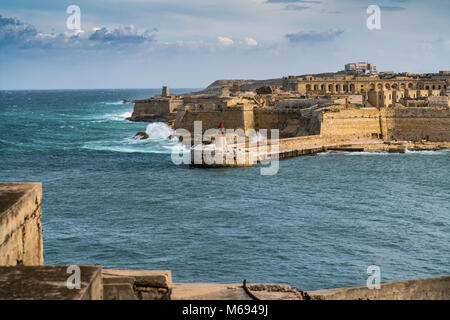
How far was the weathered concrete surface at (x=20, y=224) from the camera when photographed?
6543 millimetres

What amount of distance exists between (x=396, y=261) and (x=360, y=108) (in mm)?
26591

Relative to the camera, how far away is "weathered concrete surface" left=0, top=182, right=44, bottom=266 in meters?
6.54

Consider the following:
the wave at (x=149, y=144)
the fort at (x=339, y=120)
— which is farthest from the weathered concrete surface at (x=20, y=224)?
the wave at (x=149, y=144)

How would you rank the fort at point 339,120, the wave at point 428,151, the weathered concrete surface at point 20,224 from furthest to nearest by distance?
the fort at point 339,120
the wave at point 428,151
the weathered concrete surface at point 20,224

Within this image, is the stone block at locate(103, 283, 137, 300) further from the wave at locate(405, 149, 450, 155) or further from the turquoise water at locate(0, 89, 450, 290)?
the wave at locate(405, 149, 450, 155)

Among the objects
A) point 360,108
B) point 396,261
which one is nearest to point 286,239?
point 396,261

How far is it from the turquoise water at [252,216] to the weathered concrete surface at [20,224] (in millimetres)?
5196

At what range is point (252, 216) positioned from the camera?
18.2 meters

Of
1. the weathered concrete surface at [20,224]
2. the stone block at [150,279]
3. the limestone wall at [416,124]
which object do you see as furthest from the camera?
the limestone wall at [416,124]

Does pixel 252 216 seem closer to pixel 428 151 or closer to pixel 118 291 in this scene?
pixel 118 291

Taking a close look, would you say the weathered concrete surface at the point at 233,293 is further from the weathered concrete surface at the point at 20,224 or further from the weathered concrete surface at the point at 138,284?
the weathered concrete surface at the point at 20,224

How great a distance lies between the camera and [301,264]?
44.1 ft

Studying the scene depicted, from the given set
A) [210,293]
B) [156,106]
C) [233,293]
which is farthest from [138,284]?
[156,106]
